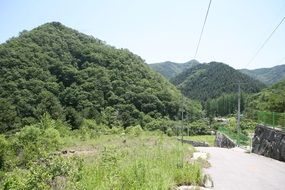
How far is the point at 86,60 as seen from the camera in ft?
393

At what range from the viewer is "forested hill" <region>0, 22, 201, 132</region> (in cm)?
8450

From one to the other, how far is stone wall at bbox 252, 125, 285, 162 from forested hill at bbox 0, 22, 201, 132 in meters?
55.6

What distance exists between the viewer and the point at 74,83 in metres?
105

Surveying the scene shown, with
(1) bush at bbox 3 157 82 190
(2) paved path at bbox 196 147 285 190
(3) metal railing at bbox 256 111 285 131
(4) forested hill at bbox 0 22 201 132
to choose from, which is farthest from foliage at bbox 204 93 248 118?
(1) bush at bbox 3 157 82 190

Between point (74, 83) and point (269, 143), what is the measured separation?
8634 cm

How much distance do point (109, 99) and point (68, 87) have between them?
12600mm

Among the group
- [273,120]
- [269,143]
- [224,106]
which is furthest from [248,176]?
[224,106]

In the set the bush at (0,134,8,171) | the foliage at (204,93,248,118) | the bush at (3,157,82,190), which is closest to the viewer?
the bush at (3,157,82,190)

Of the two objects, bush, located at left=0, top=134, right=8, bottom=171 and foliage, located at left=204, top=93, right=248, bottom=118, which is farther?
foliage, located at left=204, top=93, right=248, bottom=118

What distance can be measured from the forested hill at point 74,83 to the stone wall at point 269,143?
55570 millimetres

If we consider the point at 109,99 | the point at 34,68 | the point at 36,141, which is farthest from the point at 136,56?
the point at 36,141

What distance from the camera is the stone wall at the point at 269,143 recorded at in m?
21.7

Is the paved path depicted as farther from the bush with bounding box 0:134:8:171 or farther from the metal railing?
the bush with bounding box 0:134:8:171

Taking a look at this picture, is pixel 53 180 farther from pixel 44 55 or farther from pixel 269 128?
pixel 44 55
